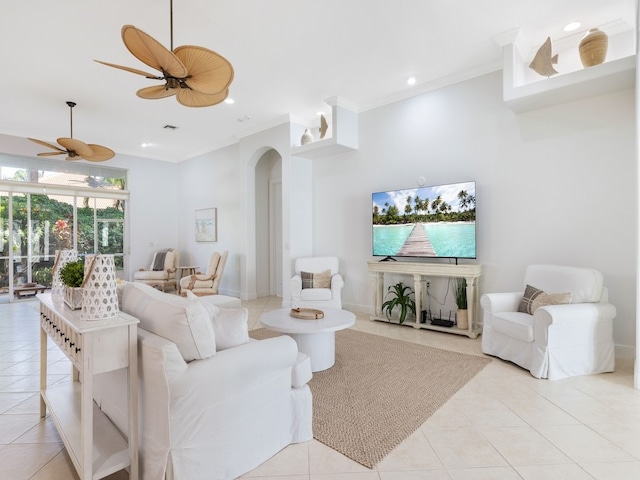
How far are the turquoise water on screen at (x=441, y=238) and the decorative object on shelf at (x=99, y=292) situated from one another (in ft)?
12.3

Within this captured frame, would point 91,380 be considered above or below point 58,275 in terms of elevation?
below

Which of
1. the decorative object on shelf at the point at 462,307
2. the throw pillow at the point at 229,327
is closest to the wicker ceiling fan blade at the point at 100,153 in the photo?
the throw pillow at the point at 229,327

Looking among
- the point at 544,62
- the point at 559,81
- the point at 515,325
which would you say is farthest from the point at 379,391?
the point at 544,62

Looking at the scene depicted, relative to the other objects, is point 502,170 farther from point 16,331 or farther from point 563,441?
point 16,331

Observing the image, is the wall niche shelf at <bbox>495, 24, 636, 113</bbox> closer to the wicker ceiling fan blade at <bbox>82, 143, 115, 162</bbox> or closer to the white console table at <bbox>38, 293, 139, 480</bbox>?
the white console table at <bbox>38, 293, 139, 480</bbox>

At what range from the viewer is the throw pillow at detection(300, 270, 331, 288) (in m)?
5.20

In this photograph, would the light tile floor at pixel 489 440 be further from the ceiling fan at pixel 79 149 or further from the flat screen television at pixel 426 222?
the ceiling fan at pixel 79 149

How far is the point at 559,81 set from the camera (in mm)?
3348

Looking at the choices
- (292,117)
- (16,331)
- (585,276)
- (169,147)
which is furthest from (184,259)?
(585,276)

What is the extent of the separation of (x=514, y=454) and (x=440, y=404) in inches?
24.5

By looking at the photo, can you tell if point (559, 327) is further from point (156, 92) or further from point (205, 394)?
point (156, 92)

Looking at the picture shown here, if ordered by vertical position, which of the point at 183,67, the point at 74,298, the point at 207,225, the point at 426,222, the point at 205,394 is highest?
the point at 183,67

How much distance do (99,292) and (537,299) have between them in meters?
3.57

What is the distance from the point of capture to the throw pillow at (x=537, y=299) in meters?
3.19
